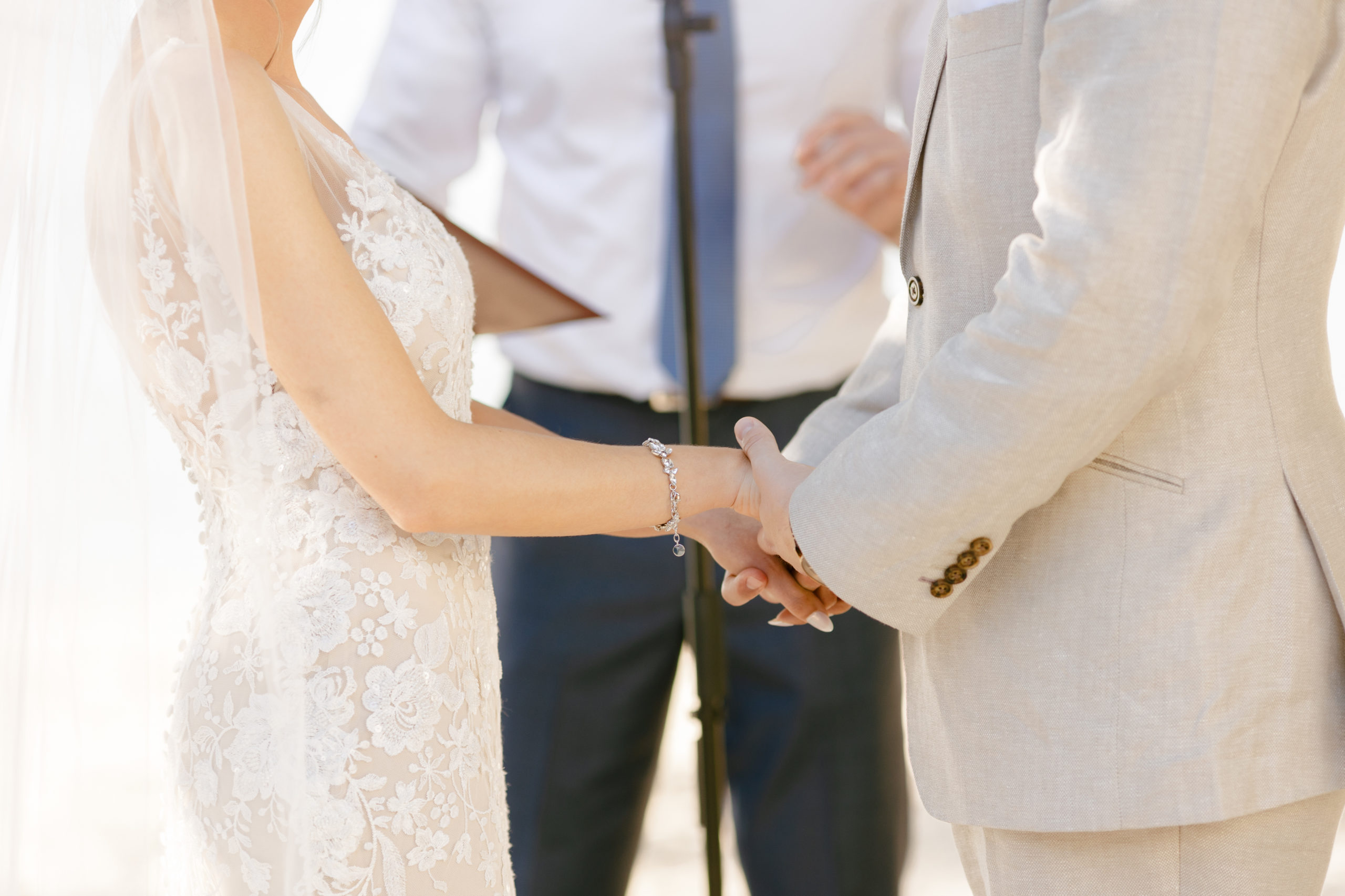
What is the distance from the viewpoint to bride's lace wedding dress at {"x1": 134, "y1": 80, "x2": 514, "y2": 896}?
1205mm


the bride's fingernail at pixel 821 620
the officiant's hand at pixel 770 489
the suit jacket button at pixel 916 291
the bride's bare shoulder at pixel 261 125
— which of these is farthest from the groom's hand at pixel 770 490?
the bride's bare shoulder at pixel 261 125

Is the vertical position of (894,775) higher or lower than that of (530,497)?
lower

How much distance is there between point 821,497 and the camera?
122 cm

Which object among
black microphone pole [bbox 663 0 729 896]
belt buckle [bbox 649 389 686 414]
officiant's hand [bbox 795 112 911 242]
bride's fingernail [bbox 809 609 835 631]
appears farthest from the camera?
belt buckle [bbox 649 389 686 414]

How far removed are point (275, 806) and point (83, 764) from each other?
0.55 feet

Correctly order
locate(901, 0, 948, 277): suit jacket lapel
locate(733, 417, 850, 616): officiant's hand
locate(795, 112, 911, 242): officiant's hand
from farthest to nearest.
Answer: locate(795, 112, 911, 242): officiant's hand
locate(733, 417, 850, 616): officiant's hand
locate(901, 0, 948, 277): suit jacket lapel

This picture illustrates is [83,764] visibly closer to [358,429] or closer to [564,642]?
[358,429]

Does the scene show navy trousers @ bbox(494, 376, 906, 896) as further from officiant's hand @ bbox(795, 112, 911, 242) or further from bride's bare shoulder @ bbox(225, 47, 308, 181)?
bride's bare shoulder @ bbox(225, 47, 308, 181)

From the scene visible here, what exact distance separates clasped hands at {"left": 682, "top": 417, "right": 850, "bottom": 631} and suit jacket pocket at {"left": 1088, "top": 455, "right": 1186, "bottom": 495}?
0.99 ft

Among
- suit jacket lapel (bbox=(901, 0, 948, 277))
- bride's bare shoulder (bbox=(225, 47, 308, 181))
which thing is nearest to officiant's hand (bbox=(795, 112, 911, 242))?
suit jacket lapel (bbox=(901, 0, 948, 277))

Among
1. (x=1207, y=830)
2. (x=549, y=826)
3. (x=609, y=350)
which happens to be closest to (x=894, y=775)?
(x=549, y=826)

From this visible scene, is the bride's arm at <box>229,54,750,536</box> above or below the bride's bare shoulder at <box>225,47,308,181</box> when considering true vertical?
below

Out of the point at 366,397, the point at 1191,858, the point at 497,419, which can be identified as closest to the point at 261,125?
the point at 366,397

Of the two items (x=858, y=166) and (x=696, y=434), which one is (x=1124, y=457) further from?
(x=858, y=166)
